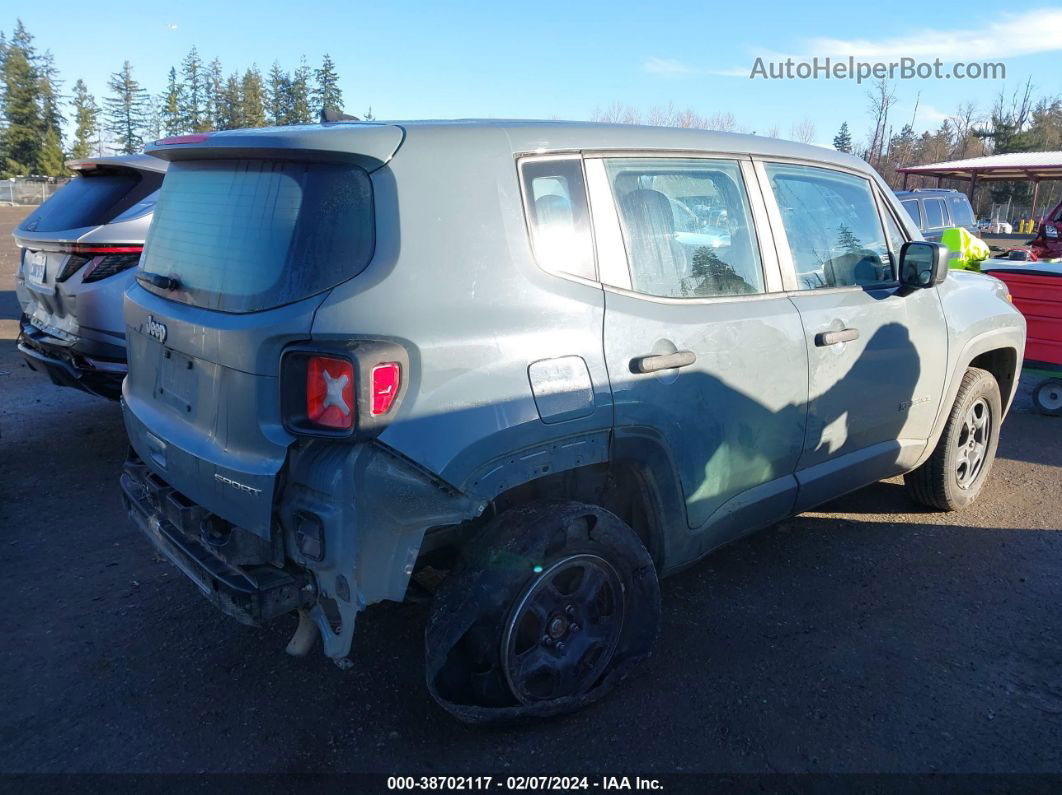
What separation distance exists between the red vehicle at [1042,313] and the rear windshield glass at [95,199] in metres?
6.94

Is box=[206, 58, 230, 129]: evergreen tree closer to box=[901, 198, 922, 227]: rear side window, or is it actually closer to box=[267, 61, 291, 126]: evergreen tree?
box=[267, 61, 291, 126]: evergreen tree

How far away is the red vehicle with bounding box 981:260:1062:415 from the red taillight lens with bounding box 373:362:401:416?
21.3ft

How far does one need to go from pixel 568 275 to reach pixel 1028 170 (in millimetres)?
36864

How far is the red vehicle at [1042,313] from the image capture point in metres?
6.75

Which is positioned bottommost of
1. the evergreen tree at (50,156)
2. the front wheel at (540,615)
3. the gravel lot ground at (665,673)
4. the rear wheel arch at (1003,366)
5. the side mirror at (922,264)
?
the gravel lot ground at (665,673)

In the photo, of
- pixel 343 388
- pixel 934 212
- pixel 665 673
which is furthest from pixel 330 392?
pixel 934 212

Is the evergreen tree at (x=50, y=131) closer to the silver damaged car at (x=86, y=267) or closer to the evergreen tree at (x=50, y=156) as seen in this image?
the evergreen tree at (x=50, y=156)

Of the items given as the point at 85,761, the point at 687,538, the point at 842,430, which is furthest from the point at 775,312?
the point at 85,761

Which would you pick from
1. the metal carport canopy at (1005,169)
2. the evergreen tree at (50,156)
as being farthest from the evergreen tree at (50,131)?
the metal carport canopy at (1005,169)

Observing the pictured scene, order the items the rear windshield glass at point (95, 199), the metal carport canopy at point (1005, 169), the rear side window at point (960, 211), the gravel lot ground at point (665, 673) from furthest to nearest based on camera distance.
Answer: the metal carport canopy at point (1005, 169) < the rear side window at point (960, 211) < the rear windshield glass at point (95, 199) < the gravel lot ground at point (665, 673)

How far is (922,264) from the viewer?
3998mm

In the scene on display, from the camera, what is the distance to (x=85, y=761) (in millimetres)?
2695

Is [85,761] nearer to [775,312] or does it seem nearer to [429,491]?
[429,491]

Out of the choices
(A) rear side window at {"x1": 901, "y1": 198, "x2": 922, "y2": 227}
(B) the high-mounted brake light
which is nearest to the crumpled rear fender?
(B) the high-mounted brake light
